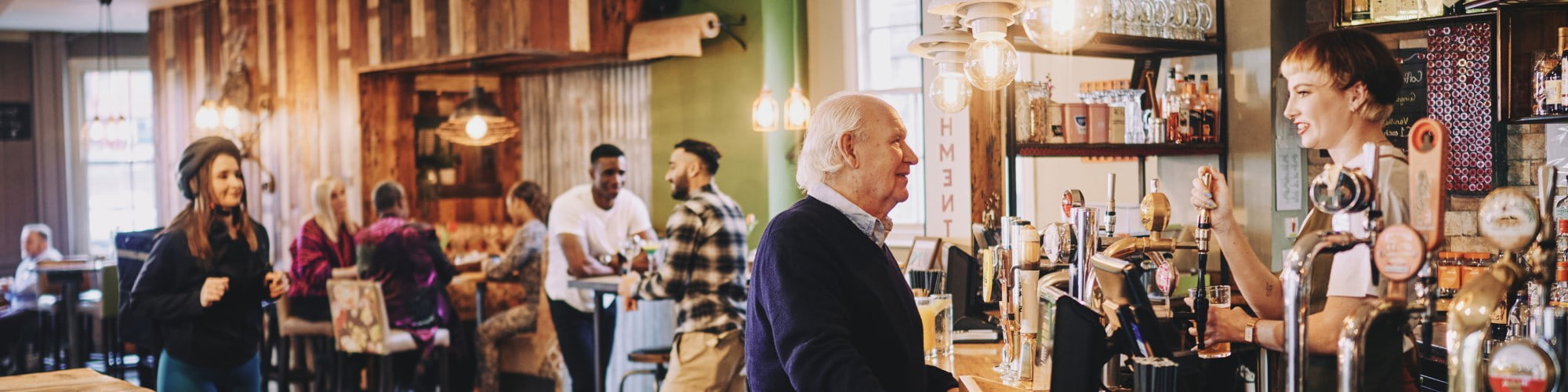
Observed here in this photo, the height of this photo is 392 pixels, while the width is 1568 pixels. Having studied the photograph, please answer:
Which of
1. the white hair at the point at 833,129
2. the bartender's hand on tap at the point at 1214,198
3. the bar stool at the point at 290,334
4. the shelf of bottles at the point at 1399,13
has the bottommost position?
the bar stool at the point at 290,334

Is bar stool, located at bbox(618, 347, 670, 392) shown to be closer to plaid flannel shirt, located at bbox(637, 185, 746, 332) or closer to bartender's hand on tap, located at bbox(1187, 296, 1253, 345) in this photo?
plaid flannel shirt, located at bbox(637, 185, 746, 332)

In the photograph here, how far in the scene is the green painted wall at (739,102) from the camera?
732cm

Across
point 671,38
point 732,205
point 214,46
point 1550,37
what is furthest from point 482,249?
point 1550,37

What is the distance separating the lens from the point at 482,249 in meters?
8.66

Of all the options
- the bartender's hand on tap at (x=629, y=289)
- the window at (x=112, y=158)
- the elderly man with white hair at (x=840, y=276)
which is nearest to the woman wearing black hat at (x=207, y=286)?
the bartender's hand on tap at (x=629, y=289)

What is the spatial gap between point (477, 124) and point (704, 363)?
4.11 meters

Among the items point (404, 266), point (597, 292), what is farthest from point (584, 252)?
point (404, 266)

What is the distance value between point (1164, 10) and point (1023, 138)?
77cm

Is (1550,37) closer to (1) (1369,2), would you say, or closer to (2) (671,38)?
(1) (1369,2)

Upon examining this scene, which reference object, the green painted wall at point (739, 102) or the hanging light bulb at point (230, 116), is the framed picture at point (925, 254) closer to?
the green painted wall at point (739, 102)

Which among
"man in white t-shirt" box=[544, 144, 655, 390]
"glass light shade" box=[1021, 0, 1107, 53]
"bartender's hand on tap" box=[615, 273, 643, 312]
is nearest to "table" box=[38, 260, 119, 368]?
"man in white t-shirt" box=[544, 144, 655, 390]

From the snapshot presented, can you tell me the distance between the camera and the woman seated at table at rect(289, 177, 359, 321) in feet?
20.2

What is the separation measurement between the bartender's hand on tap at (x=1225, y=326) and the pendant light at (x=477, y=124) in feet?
20.3

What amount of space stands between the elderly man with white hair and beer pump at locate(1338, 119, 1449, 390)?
2.17 ft
